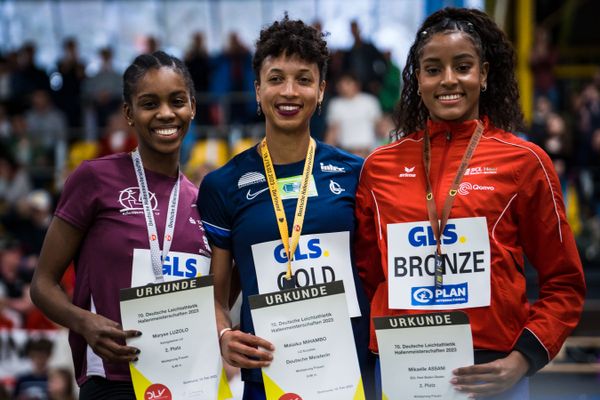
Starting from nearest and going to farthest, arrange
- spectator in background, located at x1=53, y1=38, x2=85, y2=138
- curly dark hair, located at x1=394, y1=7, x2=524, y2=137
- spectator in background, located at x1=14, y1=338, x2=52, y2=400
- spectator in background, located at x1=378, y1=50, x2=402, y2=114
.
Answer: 1. curly dark hair, located at x1=394, y1=7, x2=524, y2=137
2. spectator in background, located at x1=14, y1=338, x2=52, y2=400
3. spectator in background, located at x1=378, y1=50, x2=402, y2=114
4. spectator in background, located at x1=53, y1=38, x2=85, y2=138

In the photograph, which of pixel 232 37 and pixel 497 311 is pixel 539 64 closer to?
pixel 232 37

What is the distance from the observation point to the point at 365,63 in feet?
39.4

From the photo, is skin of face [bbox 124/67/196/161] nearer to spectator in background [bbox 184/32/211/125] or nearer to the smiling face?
the smiling face

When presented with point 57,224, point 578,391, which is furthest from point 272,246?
point 578,391

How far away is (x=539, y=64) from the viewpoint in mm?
12844

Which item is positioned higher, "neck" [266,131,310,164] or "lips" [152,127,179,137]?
"lips" [152,127,179,137]

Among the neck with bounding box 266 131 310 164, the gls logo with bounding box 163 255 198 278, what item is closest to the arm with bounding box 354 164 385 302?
the neck with bounding box 266 131 310 164

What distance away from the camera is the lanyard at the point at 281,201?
Result: 3.70m

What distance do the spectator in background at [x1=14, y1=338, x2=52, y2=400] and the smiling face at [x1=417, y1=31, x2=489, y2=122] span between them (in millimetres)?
5848

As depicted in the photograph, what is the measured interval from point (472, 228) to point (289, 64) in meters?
0.92

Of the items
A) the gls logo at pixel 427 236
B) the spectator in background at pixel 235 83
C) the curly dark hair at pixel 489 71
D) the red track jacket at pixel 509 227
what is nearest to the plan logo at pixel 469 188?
the red track jacket at pixel 509 227

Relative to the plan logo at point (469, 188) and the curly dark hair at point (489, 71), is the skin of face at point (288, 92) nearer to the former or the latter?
the curly dark hair at point (489, 71)

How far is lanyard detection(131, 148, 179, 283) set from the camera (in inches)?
147

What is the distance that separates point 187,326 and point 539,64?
10.0m
